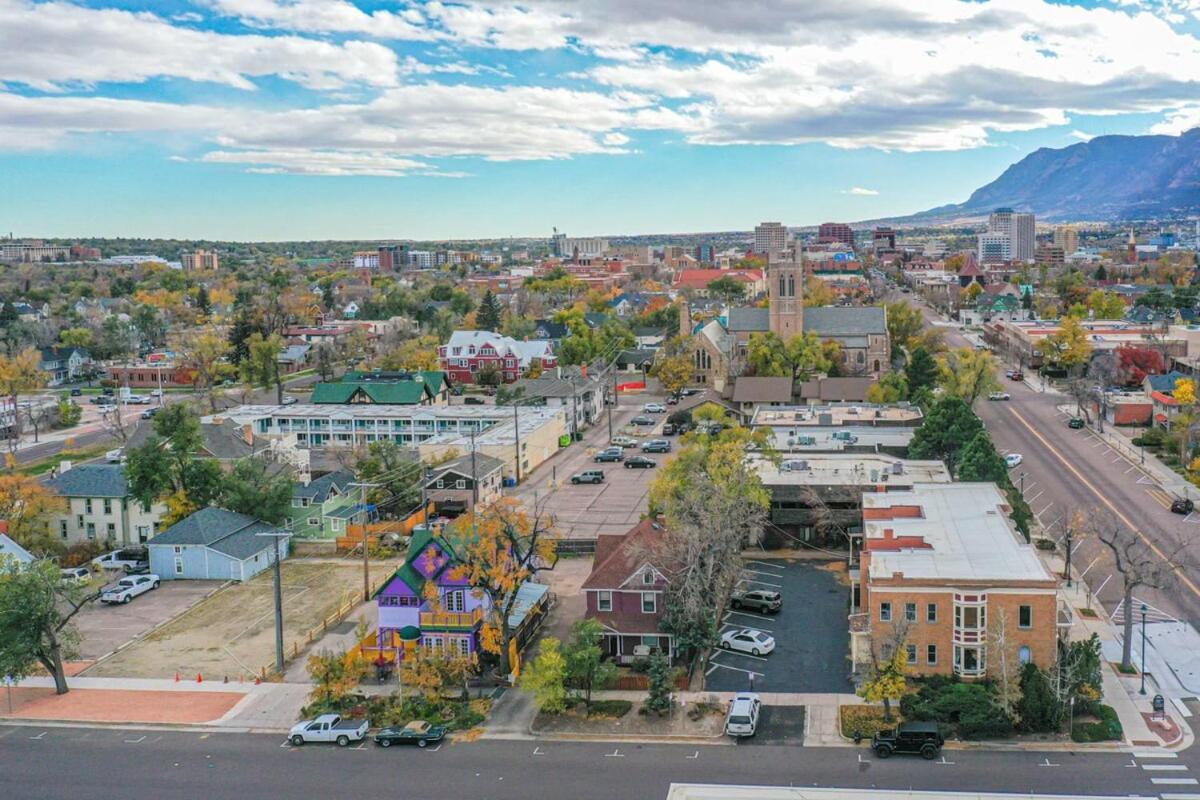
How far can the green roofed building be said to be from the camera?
3243 inches

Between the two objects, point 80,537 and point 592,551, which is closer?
point 592,551

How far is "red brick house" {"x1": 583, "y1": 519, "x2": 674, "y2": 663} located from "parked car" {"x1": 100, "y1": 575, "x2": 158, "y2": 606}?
67.3ft

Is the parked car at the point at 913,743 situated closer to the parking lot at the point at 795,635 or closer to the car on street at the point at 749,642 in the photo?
the parking lot at the point at 795,635

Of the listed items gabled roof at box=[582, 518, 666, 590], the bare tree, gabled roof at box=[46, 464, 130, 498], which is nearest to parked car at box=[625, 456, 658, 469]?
the bare tree

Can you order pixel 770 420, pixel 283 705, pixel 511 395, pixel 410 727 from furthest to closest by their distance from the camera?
pixel 511 395, pixel 770 420, pixel 283 705, pixel 410 727

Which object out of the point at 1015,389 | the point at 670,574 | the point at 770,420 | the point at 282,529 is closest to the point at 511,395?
the point at 770,420

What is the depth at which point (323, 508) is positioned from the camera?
178 ft

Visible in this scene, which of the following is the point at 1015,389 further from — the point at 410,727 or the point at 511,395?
the point at 410,727

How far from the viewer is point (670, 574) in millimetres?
36594

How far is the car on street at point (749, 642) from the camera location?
3644cm

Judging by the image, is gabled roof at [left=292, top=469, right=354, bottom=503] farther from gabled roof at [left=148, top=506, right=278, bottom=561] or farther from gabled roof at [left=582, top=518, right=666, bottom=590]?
gabled roof at [left=582, top=518, right=666, bottom=590]

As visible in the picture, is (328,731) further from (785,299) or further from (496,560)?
(785,299)

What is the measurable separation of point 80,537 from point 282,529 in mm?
11067

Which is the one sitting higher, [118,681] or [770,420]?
[770,420]
